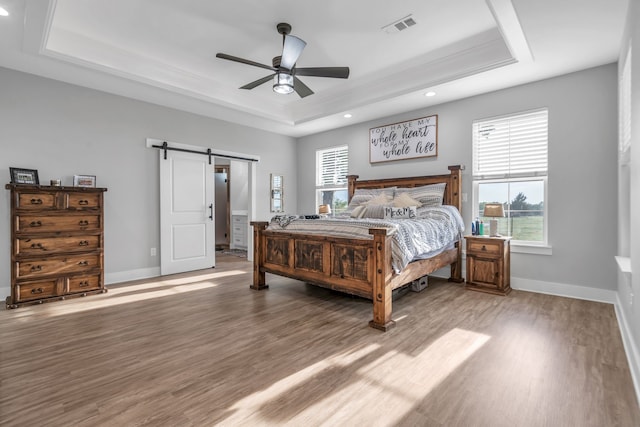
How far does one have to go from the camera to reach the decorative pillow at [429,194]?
446cm

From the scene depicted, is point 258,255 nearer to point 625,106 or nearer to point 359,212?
point 359,212

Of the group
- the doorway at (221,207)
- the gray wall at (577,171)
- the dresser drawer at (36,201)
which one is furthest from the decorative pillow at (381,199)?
the doorway at (221,207)

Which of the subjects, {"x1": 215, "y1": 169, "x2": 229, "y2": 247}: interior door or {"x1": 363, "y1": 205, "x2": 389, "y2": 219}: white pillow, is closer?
{"x1": 363, "y1": 205, "x2": 389, "y2": 219}: white pillow

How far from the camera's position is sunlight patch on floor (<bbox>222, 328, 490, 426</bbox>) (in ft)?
5.20

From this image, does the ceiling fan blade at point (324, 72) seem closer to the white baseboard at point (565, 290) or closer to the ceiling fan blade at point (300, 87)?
the ceiling fan blade at point (300, 87)

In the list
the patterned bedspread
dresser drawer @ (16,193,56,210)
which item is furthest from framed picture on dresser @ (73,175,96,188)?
the patterned bedspread

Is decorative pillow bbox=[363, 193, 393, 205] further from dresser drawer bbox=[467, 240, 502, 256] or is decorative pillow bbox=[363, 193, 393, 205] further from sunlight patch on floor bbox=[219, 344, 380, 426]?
sunlight patch on floor bbox=[219, 344, 380, 426]

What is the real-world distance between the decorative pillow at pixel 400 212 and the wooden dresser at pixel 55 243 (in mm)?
3654

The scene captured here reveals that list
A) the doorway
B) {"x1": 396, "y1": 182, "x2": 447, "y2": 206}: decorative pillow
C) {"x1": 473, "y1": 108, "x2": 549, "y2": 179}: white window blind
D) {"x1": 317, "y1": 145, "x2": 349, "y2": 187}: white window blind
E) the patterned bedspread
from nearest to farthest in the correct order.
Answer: the patterned bedspread → {"x1": 473, "y1": 108, "x2": 549, "y2": 179}: white window blind → {"x1": 396, "y1": 182, "x2": 447, "y2": 206}: decorative pillow → {"x1": 317, "y1": 145, "x2": 349, "y2": 187}: white window blind → the doorway

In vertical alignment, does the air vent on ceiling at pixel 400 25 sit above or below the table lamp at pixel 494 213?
above

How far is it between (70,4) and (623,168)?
5.50m

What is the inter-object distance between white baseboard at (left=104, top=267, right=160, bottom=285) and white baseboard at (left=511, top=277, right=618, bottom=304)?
5.12 m

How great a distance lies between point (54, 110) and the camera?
3.89 metres

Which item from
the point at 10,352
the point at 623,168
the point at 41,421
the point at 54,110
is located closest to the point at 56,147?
the point at 54,110
